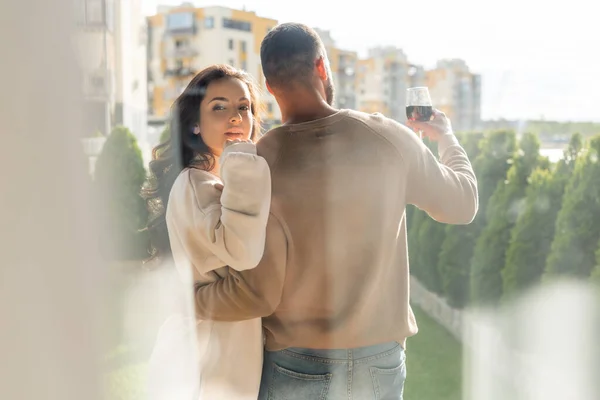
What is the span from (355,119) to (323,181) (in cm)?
15

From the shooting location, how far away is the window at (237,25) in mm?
1597

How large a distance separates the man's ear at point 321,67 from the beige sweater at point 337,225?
9cm

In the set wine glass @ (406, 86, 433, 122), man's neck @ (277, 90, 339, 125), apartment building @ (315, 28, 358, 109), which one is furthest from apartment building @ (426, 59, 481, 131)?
man's neck @ (277, 90, 339, 125)

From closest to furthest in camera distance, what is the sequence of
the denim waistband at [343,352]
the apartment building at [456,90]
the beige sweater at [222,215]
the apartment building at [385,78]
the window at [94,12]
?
the beige sweater at [222,215]
the denim waistband at [343,352]
the window at [94,12]
the apartment building at [385,78]
the apartment building at [456,90]

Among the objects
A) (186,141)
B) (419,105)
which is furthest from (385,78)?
(186,141)

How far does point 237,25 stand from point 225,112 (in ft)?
1.26

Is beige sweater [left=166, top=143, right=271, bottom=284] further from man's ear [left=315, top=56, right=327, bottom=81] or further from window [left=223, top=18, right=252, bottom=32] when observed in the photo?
window [left=223, top=18, right=252, bottom=32]


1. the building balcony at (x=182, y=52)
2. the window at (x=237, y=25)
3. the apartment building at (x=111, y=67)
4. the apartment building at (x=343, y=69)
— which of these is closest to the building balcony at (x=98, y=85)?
the apartment building at (x=111, y=67)

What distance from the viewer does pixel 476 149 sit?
223 centimetres

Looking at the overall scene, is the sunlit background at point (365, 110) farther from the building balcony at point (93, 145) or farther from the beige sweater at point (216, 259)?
the beige sweater at point (216, 259)

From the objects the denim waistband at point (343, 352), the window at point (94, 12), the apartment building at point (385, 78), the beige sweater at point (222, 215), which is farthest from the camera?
the apartment building at point (385, 78)

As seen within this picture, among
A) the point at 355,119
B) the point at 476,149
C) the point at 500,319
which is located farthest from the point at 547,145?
the point at 355,119

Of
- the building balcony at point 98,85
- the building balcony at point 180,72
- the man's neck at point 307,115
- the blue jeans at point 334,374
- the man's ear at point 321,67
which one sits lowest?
the blue jeans at point 334,374

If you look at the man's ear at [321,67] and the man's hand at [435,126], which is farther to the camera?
the man's hand at [435,126]
